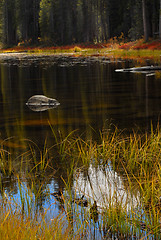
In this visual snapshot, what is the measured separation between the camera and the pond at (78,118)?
5773 millimetres

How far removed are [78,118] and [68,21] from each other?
75452 millimetres

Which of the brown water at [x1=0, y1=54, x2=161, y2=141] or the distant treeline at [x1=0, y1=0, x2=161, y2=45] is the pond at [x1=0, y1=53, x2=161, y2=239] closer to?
the brown water at [x1=0, y1=54, x2=161, y2=141]

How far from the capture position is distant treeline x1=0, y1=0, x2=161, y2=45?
70.1 m

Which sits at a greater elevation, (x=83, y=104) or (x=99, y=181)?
(x=83, y=104)

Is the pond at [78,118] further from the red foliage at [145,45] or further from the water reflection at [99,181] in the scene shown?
the red foliage at [145,45]

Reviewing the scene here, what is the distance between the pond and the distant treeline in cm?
3299

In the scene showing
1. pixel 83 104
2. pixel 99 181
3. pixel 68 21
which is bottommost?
pixel 99 181

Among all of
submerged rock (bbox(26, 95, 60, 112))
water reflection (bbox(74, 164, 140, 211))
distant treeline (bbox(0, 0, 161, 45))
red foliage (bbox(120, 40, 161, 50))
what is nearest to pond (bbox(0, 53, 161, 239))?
water reflection (bbox(74, 164, 140, 211))

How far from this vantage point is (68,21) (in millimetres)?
84062

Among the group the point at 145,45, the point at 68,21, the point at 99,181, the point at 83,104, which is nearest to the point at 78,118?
the point at 83,104

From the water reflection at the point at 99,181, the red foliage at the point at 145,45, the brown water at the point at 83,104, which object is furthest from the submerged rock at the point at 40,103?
the red foliage at the point at 145,45

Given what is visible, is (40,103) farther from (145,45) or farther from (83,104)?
(145,45)

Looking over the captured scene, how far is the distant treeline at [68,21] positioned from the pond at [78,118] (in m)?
33.0

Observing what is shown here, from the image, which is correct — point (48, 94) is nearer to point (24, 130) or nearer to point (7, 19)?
point (24, 130)
